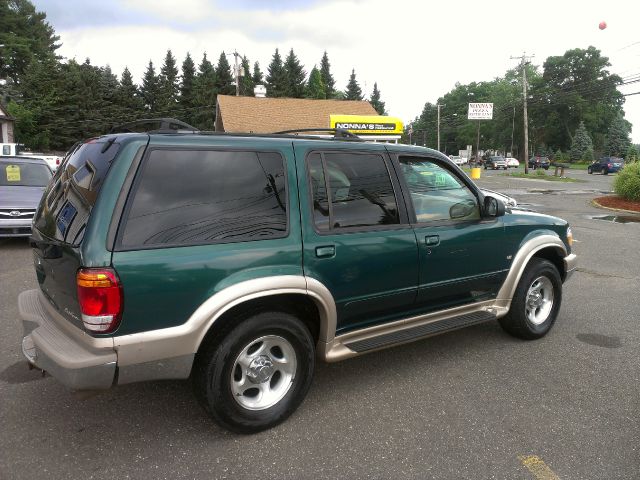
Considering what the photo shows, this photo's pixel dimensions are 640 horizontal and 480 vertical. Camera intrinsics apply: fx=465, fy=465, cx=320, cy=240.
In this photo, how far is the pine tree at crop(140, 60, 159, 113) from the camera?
64.9 m

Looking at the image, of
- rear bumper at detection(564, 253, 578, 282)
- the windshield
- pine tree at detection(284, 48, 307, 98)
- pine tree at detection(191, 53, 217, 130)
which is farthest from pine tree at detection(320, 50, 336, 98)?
rear bumper at detection(564, 253, 578, 282)

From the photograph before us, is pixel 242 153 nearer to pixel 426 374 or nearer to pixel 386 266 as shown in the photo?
pixel 386 266

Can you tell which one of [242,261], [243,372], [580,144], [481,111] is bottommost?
[243,372]

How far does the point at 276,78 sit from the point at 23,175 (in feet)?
202

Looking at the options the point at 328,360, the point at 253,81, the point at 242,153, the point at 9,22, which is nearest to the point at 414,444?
the point at 328,360

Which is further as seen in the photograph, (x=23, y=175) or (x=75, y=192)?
(x=23, y=175)

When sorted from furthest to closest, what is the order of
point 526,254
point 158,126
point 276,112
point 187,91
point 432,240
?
1. point 187,91
2. point 276,112
3. point 526,254
4. point 432,240
5. point 158,126

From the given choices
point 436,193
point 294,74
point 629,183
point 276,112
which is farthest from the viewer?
point 294,74

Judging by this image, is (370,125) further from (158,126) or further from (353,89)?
Result: (353,89)

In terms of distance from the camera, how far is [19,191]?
8.77m

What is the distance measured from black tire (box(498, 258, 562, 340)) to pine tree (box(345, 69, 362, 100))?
255ft

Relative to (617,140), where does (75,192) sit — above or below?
below

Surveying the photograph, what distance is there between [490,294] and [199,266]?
102 inches

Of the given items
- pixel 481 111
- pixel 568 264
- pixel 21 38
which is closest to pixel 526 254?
pixel 568 264
